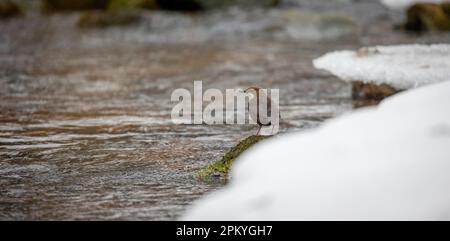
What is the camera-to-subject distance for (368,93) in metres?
7.05

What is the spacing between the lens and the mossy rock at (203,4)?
15.9 meters

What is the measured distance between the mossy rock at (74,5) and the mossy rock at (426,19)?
25.7 ft

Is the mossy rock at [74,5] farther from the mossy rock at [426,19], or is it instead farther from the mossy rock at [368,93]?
the mossy rock at [368,93]

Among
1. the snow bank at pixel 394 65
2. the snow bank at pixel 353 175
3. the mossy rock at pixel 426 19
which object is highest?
the mossy rock at pixel 426 19

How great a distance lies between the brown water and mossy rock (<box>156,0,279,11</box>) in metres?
0.52

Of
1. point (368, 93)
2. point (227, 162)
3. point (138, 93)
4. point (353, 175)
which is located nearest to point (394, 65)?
point (368, 93)

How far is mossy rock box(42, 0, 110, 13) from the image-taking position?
1744 cm

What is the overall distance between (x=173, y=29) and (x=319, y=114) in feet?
27.3

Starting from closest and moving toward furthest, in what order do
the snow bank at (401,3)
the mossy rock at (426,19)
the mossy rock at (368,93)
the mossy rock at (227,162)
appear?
the mossy rock at (227,162) → the mossy rock at (368,93) → the mossy rock at (426,19) → the snow bank at (401,3)

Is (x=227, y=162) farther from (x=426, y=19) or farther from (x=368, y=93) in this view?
(x=426, y=19)

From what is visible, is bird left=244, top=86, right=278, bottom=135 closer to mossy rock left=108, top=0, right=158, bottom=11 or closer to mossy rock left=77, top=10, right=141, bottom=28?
mossy rock left=77, top=10, right=141, bottom=28

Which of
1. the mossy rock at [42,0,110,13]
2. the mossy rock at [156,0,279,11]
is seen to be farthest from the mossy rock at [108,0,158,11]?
the mossy rock at [42,0,110,13]

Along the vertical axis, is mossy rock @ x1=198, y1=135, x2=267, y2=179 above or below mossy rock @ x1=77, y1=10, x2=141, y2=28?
below

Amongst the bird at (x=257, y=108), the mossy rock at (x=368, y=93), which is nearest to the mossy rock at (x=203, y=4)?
the mossy rock at (x=368, y=93)
